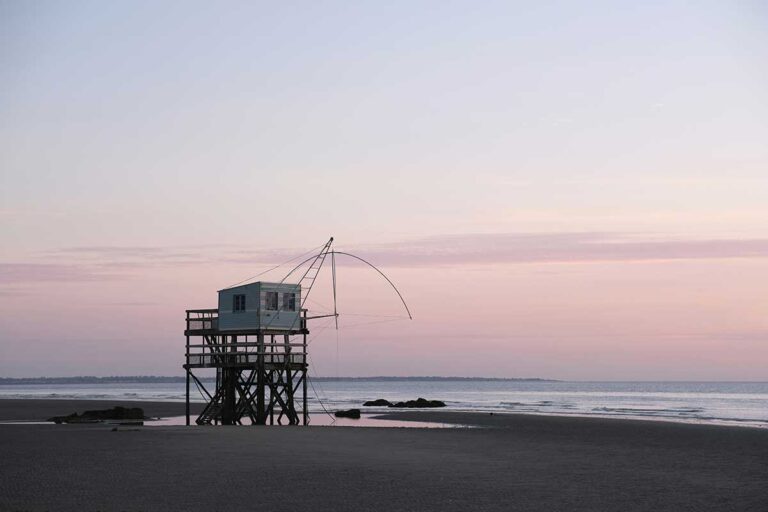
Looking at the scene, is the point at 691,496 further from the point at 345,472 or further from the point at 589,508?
the point at 345,472

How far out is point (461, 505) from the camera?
1866 cm

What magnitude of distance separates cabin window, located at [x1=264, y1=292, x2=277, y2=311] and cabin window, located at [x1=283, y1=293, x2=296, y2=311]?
611 mm

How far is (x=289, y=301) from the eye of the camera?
4678cm

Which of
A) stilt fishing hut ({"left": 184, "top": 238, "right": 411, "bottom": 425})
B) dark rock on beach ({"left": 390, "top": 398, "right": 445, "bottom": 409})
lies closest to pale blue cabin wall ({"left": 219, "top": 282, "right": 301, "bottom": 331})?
stilt fishing hut ({"left": 184, "top": 238, "right": 411, "bottom": 425})

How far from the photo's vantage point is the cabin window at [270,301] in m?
45.6

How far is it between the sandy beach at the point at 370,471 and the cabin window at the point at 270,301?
853cm

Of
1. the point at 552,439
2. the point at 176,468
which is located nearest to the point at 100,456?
the point at 176,468

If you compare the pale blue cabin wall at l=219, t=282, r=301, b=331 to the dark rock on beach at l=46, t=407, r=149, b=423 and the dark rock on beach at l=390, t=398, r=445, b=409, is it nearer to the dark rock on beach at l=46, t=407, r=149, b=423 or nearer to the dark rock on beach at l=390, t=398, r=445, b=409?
the dark rock on beach at l=46, t=407, r=149, b=423

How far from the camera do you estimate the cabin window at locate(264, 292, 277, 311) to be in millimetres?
45625

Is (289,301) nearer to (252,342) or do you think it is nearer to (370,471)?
(252,342)

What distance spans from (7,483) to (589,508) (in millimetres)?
12075

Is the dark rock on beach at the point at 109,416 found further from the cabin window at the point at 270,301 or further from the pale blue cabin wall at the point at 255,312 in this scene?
the cabin window at the point at 270,301

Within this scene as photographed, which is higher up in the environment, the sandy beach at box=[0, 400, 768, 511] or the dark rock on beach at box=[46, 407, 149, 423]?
the dark rock on beach at box=[46, 407, 149, 423]

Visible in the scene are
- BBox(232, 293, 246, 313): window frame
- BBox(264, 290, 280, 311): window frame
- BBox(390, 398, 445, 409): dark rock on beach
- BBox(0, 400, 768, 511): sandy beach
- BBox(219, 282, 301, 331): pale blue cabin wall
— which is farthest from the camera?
BBox(390, 398, 445, 409): dark rock on beach
